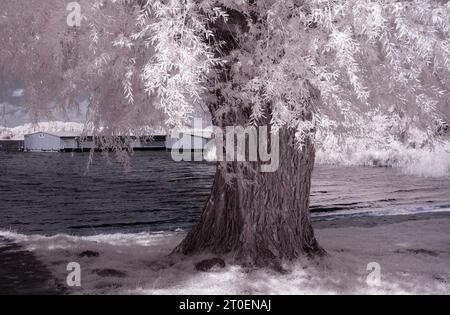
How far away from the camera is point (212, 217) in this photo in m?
9.98

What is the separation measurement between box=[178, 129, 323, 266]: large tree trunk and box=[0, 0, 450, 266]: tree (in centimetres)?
2

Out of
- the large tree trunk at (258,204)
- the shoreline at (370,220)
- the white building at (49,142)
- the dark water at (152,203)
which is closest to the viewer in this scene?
the large tree trunk at (258,204)

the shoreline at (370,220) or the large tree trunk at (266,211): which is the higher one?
the large tree trunk at (266,211)

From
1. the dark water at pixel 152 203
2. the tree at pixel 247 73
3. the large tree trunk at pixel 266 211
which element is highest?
the tree at pixel 247 73

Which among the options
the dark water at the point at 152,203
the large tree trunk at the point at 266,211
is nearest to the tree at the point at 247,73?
the large tree trunk at the point at 266,211

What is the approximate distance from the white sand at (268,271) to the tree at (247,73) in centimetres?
65

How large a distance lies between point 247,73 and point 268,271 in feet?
11.2

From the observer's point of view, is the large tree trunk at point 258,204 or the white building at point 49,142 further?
the white building at point 49,142

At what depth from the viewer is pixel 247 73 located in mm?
8469

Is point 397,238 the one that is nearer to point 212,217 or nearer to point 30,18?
point 212,217

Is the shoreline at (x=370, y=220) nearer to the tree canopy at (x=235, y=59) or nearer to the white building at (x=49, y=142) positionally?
the tree canopy at (x=235, y=59)

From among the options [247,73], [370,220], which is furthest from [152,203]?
[247,73]

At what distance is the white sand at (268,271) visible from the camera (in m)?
8.13

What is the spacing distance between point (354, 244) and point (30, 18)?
842 centimetres
